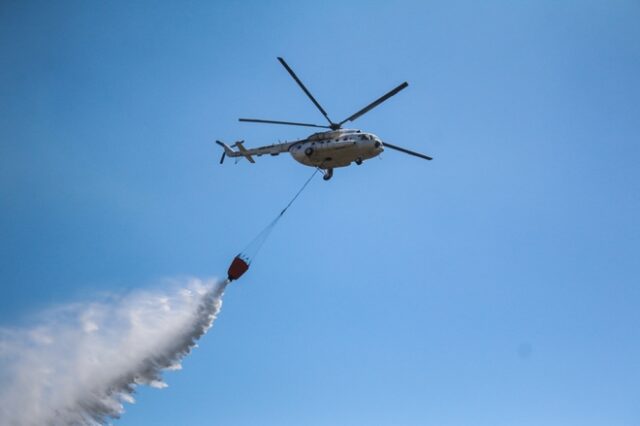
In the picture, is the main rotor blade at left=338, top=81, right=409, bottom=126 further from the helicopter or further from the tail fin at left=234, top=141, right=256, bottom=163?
the tail fin at left=234, top=141, right=256, bottom=163

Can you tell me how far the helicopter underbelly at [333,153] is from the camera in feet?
143

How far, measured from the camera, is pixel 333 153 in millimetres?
44156

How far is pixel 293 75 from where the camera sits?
44.1m

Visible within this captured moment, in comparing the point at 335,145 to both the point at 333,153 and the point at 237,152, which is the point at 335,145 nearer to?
the point at 333,153

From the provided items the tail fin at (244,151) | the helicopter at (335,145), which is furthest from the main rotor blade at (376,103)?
the tail fin at (244,151)

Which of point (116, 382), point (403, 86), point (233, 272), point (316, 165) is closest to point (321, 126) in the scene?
point (316, 165)

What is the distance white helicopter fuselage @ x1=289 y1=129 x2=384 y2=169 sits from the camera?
1711 inches

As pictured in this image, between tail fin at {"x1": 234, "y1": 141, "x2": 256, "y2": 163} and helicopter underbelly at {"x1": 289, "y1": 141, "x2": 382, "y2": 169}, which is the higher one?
tail fin at {"x1": 234, "y1": 141, "x2": 256, "y2": 163}

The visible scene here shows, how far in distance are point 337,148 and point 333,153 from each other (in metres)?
0.44

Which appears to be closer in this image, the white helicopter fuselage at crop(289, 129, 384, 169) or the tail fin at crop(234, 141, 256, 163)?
the white helicopter fuselage at crop(289, 129, 384, 169)

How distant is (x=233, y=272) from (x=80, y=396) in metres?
13.4

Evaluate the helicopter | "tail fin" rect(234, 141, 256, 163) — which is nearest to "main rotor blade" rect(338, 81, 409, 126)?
the helicopter

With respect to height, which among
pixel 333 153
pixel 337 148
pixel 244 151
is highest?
pixel 244 151

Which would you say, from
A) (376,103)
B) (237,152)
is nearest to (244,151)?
(237,152)
